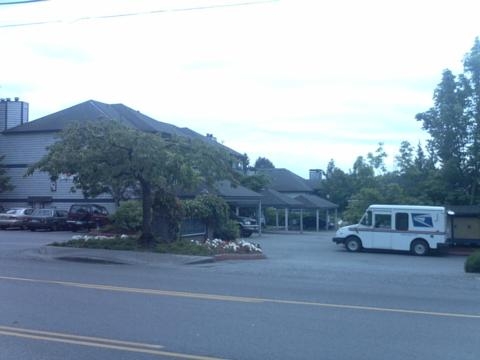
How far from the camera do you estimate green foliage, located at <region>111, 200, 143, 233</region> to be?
30.5 meters

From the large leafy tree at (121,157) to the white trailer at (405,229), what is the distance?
10.7 metres

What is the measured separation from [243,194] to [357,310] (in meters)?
33.2

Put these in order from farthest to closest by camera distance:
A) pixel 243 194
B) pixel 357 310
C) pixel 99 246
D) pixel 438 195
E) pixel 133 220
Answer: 1. pixel 243 194
2. pixel 438 195
3. pixel 133 220
4. pixel 99 246
5. pixel 357 310

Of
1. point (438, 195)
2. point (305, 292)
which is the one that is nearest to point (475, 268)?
point (305, 292)

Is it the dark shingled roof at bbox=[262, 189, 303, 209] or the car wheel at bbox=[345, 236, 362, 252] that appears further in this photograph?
the dark shingled roof at bbox=[262, 189, 303, 209]

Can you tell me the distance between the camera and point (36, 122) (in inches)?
2014

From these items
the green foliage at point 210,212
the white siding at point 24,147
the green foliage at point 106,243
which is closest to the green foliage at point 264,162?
the white siding at point 24,147

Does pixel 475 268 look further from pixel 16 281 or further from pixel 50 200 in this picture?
pixel 50 200

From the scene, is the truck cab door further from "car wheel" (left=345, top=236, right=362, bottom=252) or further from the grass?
the grass

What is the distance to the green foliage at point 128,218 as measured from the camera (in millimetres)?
30547

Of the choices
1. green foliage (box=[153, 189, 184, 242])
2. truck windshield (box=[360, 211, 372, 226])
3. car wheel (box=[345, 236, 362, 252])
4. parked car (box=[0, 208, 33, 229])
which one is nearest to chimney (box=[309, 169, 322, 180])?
parked car (box=[0, 208, 33, 229])

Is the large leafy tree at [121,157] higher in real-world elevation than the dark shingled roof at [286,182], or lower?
lower

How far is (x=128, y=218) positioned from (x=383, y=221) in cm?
1144

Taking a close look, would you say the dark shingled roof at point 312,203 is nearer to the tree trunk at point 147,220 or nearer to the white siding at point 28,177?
the white siding at point 28,177
